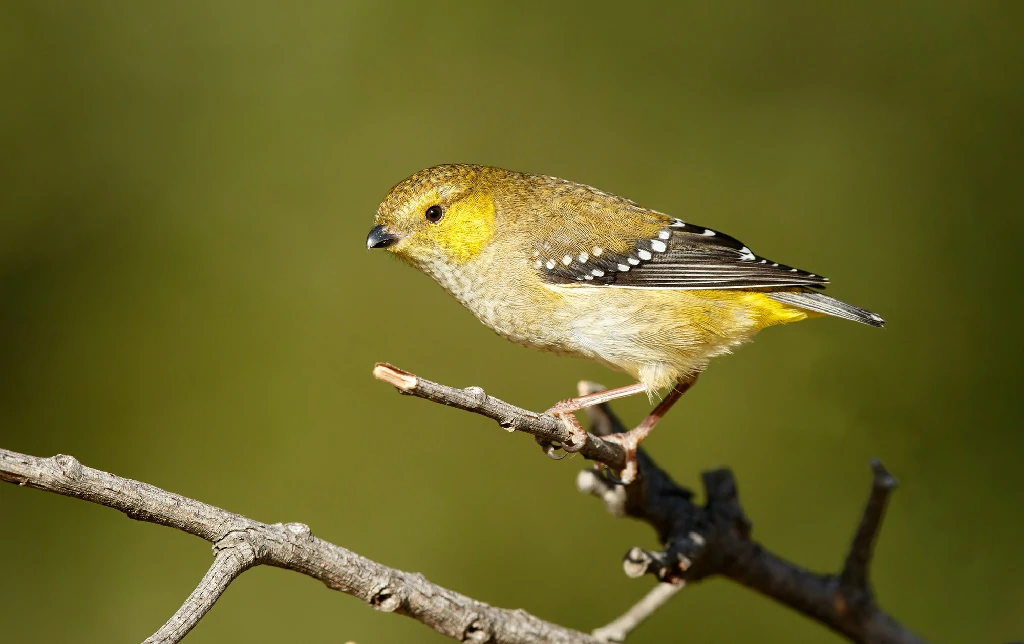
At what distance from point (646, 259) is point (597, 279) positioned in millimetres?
276

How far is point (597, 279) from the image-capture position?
12.8 ft

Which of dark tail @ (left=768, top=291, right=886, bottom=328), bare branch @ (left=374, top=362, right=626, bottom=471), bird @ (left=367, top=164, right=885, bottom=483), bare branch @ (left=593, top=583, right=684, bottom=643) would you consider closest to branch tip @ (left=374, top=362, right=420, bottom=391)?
bare branch @ (left=374, top=362, right=626, bottom=471)

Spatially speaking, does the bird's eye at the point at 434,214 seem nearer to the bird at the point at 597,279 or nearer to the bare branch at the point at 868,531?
the bird at the point at 597,279

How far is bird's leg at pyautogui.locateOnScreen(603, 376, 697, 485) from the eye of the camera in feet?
12.3

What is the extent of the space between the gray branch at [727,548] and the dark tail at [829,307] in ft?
2.15

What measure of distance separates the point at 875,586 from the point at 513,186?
3.43 m

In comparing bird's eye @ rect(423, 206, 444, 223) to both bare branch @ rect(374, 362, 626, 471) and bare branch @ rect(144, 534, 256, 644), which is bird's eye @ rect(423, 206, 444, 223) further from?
bare branch @ rect(144, 534, 256, 644)

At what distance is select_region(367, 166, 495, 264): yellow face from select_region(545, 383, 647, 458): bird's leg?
0.84 metres

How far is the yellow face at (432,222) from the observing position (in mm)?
3955

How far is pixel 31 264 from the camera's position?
550cm

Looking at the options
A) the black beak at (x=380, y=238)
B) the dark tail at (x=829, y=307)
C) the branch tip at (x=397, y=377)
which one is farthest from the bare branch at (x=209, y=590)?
the dark tail at (x=829, y=307)

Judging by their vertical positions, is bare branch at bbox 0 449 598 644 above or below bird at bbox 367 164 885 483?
below

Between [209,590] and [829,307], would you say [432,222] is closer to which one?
[829,307]

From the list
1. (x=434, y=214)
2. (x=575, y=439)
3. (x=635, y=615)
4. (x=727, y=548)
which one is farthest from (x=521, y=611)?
(x=434, y=214)
